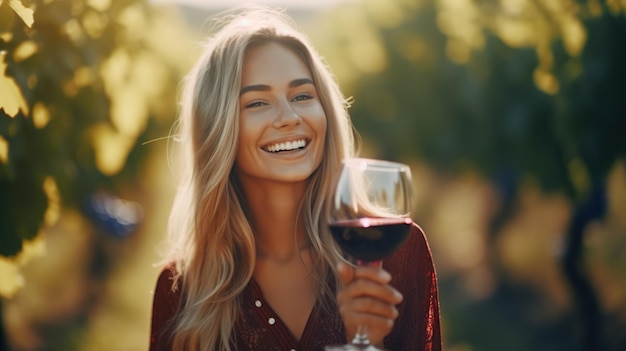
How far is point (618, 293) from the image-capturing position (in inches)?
461

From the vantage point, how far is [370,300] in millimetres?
2504

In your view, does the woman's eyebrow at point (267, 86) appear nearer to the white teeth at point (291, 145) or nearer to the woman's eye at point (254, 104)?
the woman's eye at point (254, 104)

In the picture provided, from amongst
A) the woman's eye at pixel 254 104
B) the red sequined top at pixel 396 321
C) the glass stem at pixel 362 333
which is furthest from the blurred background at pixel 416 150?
the glass stem at pixel 362 333

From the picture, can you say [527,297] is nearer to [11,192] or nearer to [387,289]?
[11,192]

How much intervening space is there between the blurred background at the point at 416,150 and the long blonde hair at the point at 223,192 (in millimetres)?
746

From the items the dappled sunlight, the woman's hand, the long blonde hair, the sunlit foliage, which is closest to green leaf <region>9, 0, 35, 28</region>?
the sunlit foliage

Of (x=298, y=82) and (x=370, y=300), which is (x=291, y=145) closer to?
(x=298, y=82)

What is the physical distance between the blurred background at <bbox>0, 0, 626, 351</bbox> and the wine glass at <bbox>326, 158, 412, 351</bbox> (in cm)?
144

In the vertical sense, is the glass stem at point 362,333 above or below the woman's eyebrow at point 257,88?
below

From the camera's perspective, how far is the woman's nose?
340cm

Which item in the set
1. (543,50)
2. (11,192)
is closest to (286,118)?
(11,192)

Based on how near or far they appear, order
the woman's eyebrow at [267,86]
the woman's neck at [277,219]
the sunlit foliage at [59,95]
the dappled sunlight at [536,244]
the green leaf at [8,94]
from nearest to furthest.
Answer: the green leaf at [8,94], the woman's eyebrow at [267,86], the woman's neck at [277,219], the sunlit foliage at [59,95], the dappled sunlight at [536,244]

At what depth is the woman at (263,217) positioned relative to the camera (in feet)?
11.3

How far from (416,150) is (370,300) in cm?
1340
